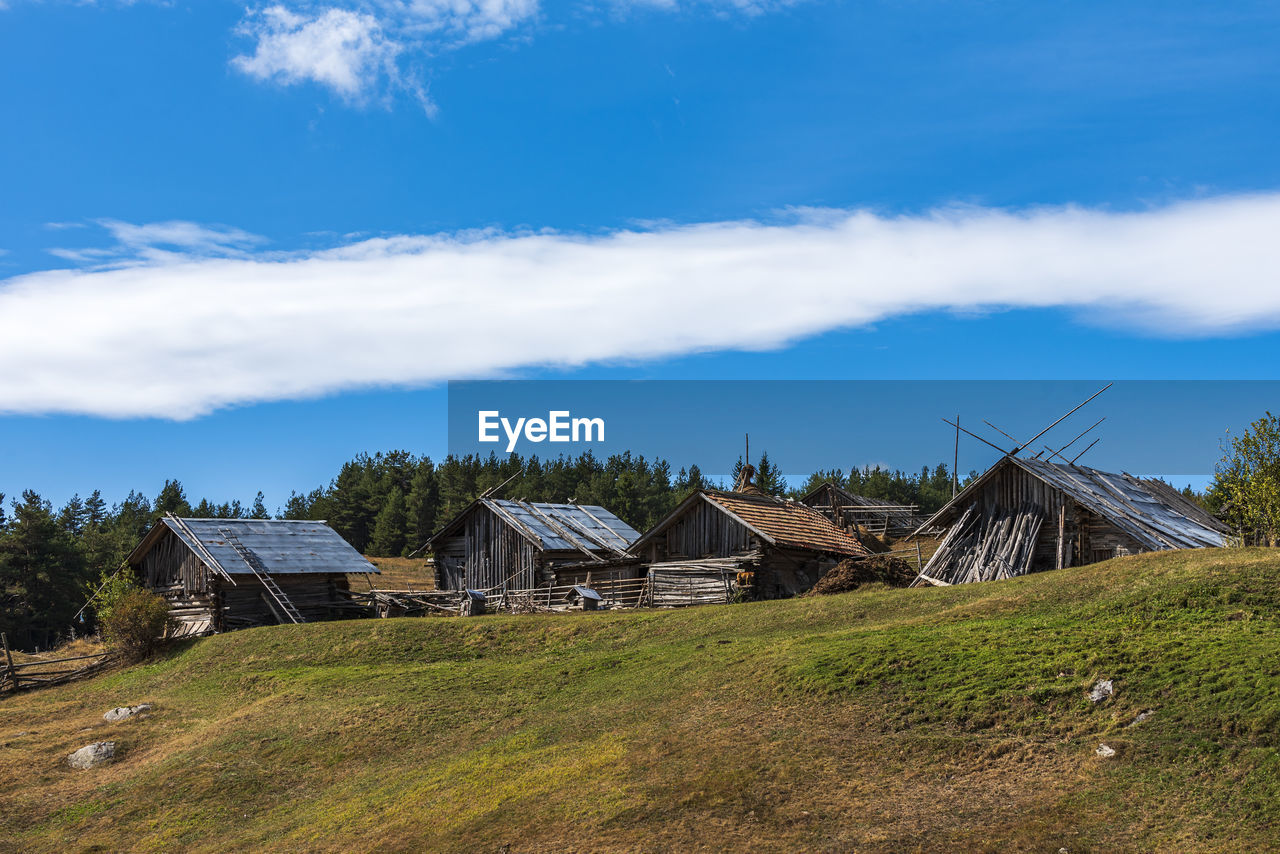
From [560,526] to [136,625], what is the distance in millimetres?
19878

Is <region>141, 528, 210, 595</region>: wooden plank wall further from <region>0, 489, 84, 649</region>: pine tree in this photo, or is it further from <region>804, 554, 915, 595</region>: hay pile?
<region>804, 554, 915, 595</region>: hay pile

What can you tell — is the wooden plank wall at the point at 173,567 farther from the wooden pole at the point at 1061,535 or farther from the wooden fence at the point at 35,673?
the wooden pole at the point at 1061,535

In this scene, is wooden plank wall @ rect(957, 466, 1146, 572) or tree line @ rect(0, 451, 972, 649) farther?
tree line @ rect(0, 451, 972, 649)

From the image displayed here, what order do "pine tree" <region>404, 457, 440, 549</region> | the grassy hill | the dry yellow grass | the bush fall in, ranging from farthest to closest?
"pine tree" <region>404, 457, 440, 549</region>
the dry yellow grass
the bush
the grassy hill

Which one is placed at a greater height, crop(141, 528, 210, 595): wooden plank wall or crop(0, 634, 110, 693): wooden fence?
crop(141, 528, 210, 595): wooden plank wall

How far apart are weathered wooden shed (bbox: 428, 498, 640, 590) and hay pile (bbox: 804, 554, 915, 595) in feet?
36.3

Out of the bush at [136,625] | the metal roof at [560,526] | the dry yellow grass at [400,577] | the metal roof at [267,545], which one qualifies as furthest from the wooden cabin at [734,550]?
the dry yellow grass at [400,577]

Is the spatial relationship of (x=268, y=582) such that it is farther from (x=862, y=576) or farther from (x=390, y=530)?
(x=390, y=530)

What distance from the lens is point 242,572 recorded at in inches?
1642

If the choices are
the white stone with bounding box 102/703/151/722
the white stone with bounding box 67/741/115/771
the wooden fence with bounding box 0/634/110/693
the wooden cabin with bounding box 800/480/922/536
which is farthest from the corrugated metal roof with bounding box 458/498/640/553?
the wooden cabin with bounding box 800/480/922/536

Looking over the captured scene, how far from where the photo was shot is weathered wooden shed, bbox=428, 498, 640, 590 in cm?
4641

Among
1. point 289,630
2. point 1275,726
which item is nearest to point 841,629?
point 1275,726

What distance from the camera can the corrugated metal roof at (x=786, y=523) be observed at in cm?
3981

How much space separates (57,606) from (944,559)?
5769cm
